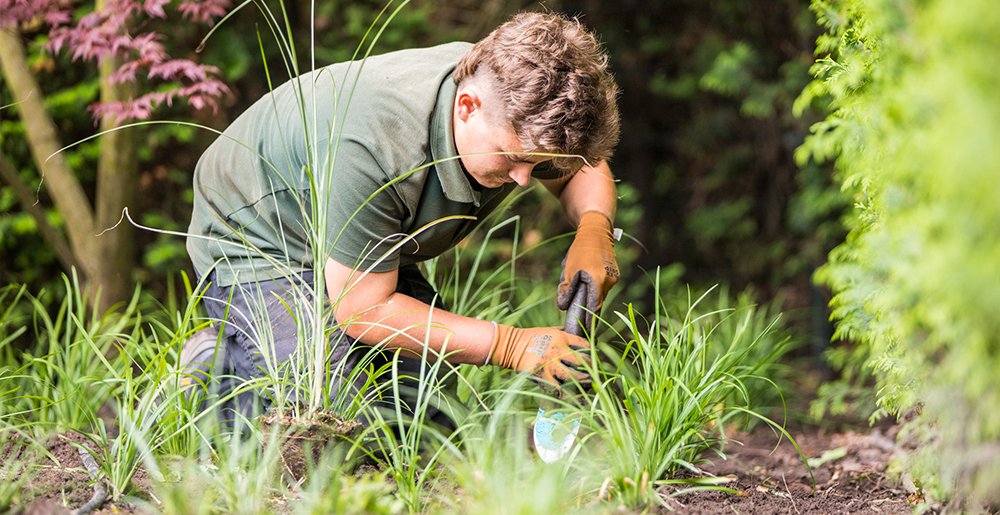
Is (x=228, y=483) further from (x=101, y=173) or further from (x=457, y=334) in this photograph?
(x=101, y=173)

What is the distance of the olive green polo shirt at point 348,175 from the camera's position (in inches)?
84.1

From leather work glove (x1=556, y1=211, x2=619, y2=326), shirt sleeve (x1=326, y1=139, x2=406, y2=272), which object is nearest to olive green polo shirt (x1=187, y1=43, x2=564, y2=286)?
shirt sleeve (x1=326, y1=139, x2=406, y2=272)

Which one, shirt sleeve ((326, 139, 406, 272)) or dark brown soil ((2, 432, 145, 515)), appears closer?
dark brown soil ((2, 432, 145, 515))

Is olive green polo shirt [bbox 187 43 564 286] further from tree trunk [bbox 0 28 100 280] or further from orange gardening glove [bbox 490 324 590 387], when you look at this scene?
tree trunk [bbox 0 28 100 280]

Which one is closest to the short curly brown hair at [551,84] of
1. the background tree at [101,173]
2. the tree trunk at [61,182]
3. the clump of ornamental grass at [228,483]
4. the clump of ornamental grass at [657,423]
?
the clump of ornamental grass at [657,423]

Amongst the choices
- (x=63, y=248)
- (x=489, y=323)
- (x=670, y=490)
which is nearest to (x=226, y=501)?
(x=489, y=323)

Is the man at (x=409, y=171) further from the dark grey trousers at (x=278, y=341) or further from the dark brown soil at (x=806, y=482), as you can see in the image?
the dark brown soil at (x=806, y=482)

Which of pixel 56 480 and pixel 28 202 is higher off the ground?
pixel 28 202

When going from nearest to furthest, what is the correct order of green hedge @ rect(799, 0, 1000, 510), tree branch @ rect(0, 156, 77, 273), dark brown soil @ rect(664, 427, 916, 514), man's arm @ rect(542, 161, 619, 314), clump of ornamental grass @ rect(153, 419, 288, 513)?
1. green hedge @ rect(799, 0, 1000, 510)
2. clump of ornamental grass @ rect(153, 419, 288, 513)
3. dark brown soil @ rect(664, 427, 916, 514)
4. man's arm @ rect(542, 161, 619, 314)
5. tree branch @ rect(0, 156, 77, 273)

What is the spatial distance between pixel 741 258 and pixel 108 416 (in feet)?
11.3

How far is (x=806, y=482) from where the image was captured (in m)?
2.39

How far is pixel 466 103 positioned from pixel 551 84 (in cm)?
22

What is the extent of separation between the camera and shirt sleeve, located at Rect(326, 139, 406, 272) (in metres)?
2.14

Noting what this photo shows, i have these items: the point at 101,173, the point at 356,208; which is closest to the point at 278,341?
the point at 356,208
